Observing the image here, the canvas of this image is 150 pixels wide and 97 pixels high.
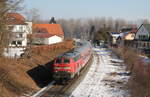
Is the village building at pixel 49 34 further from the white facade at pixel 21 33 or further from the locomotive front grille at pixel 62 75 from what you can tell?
the locomotive front grille at pixel 62 75

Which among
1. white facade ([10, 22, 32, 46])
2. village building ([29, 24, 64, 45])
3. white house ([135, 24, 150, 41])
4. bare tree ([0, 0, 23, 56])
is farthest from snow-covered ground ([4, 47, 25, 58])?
white house ([135, 24, 150, 41])

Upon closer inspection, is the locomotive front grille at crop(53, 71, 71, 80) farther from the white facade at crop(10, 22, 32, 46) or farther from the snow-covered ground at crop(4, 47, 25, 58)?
the white facade at crop(10, 22, 32, 46)

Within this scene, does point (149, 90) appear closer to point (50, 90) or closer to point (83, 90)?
point (83, 90)

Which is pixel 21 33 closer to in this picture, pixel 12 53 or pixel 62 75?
pixel 12 53

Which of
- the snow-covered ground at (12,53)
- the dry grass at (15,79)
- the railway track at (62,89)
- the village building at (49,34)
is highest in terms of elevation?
the village building at (49,34)

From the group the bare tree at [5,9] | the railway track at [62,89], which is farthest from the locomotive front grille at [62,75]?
the bare tree at [5,9]

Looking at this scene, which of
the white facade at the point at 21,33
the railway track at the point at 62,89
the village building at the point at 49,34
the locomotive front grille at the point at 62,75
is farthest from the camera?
the village building at the point at 49,34

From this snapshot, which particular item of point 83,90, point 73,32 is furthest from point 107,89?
point 73,32

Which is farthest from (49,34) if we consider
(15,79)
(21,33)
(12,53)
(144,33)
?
(15,79)

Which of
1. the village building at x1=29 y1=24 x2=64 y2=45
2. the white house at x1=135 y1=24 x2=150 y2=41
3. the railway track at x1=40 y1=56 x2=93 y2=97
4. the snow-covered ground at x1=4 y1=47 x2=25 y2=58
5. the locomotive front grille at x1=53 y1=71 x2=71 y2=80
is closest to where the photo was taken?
the railway track at x1=40 y1=56 x2=93 y2=97

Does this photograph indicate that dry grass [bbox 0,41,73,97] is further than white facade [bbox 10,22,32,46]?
No

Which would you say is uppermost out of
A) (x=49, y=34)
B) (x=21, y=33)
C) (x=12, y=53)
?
(x=21, y=33)

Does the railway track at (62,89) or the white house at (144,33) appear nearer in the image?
the railway track at (62,89)

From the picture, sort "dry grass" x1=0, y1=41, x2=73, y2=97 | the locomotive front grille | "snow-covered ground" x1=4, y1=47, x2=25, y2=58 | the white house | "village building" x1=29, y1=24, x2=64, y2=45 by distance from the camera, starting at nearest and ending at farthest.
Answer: "dry grass" x1=0, y1=41, x2=73, y2=97 < the locomotive front grille < "snow-covered ground" x1=4, y1=47, x2=25, y2=58 < the white house < "village building" x1=29, y1=24, x2=64, y2=45
